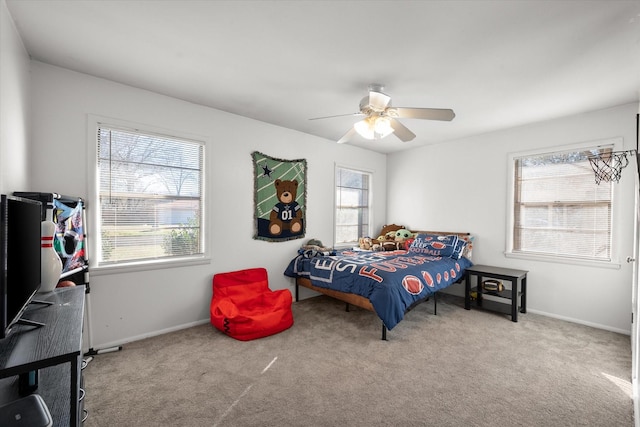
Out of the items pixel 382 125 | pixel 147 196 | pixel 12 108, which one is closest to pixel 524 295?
pixel 382 125

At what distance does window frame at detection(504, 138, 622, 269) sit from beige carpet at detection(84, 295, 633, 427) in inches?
30.1

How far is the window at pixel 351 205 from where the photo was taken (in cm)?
475

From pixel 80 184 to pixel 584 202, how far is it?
17.6ft

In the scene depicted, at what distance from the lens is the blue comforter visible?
2730 millimetres

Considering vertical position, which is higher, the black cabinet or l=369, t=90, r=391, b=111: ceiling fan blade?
l=369, t=90, r=391, b=111: ceiling fan blade

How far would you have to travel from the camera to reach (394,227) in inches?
200

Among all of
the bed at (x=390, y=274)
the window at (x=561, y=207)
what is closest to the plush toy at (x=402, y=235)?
the bed at (x=390, y=274)

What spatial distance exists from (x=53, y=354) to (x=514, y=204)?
4677mm

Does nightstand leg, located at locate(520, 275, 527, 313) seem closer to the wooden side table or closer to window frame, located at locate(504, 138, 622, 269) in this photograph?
the wooden side table

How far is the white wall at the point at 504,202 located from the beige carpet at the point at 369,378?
38cm

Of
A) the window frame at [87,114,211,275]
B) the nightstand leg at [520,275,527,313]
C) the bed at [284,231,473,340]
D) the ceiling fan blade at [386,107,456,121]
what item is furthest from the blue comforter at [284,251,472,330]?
the ceiling fan blade at [386,107,456,121]

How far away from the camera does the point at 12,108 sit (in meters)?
1.80

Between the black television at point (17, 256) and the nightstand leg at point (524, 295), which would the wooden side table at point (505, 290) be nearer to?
the nightstand leg at point (524, 295)

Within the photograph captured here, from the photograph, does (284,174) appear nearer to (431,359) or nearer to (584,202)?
(431,359)
